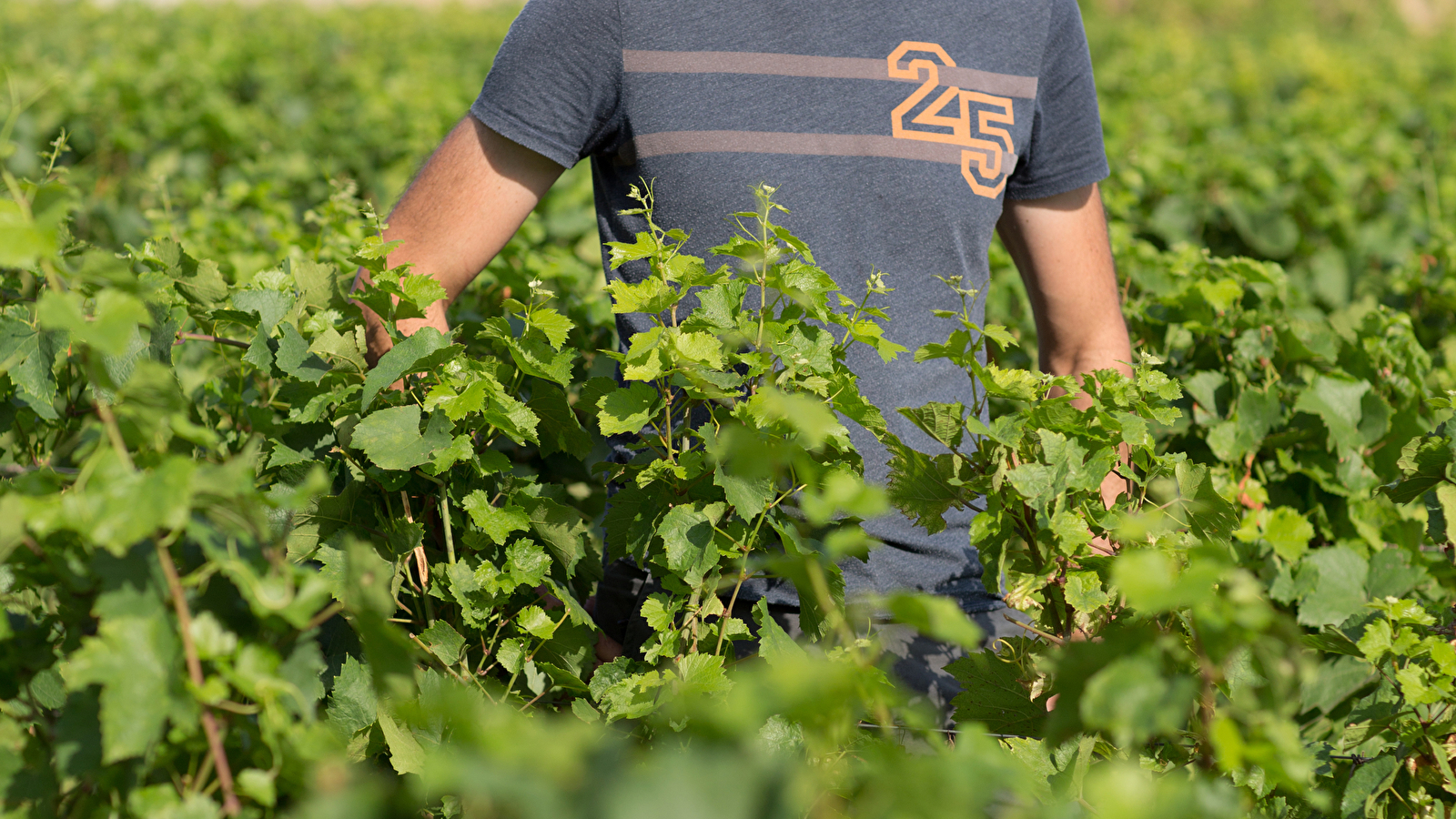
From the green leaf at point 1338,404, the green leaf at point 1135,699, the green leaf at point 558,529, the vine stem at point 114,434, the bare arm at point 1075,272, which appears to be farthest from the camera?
the bare arm at point 1075,272

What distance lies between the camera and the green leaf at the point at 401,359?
1343mm

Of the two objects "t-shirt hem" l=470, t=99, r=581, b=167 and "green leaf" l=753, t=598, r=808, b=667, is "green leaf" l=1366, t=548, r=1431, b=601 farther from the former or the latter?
"t-shirt hem" l=470, t=99, r=581, b=167

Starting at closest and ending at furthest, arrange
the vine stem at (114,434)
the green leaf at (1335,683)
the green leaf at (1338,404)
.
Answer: the vine stem at (114,434), the green leaf at (1335,683), the green leaf at (1338,404)

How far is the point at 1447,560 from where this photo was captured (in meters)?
1.84

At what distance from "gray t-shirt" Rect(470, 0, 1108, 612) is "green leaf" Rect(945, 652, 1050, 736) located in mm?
441

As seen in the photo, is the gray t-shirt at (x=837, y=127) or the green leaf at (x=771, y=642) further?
the gray t-shirt at (x=837, y=127)

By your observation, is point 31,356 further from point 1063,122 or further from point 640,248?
point 1063,122

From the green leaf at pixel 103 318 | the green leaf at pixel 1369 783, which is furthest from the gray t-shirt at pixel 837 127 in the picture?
the green leaf at pixel 103 318

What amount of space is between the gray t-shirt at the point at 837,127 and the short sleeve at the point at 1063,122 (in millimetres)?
24

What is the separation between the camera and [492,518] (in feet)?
4.77

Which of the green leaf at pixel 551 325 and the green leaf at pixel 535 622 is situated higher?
the green leaf at pixel 551 325

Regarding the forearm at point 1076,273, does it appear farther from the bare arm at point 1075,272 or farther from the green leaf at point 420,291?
the green leaf at point 420,291

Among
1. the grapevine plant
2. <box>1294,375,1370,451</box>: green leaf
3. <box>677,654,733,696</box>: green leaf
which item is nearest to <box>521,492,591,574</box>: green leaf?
the grapevine plant

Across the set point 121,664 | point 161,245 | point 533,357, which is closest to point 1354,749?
point 533,357
